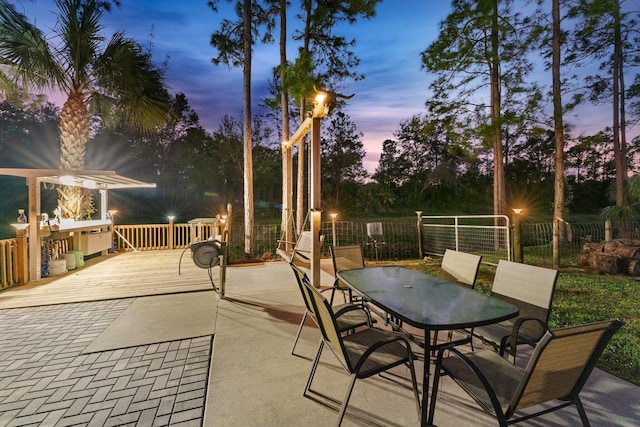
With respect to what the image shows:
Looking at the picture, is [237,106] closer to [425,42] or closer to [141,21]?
[141,21]

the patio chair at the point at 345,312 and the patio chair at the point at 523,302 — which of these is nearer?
the patio chair at the point at 523,302

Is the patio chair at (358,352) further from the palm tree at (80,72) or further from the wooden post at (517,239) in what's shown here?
the palm tree at (80,72)

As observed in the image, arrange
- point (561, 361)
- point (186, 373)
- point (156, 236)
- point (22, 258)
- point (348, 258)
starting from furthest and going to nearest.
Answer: point (156, 236), point (22, 258), point (348, 258), point (186, 373), point (561, 361)

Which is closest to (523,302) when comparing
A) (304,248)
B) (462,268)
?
(462,268)

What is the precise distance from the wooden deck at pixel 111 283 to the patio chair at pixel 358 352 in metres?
3.38

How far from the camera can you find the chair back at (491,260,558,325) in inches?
80.4

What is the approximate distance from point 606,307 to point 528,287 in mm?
2800

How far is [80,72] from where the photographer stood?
6.18m

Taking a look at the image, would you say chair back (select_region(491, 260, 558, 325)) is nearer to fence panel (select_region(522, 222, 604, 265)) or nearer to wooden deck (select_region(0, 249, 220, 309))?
wooden deck (select_region(0, 249, 220, 309))

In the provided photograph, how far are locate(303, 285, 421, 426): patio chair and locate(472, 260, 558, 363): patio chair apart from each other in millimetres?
757

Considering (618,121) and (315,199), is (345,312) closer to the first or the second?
(315,199)

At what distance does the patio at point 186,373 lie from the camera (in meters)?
1.76

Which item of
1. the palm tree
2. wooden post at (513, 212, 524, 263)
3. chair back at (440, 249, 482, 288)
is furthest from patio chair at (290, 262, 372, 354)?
the palm tree

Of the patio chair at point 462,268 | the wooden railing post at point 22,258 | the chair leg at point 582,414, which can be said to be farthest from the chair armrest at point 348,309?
the wooden railing post at point 22,258
